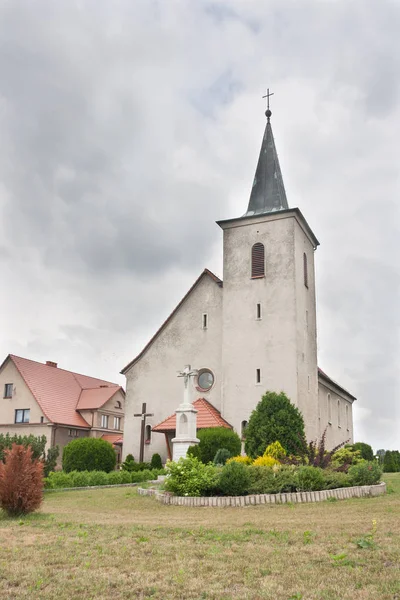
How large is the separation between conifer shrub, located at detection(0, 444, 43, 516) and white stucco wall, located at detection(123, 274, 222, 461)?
2070 cm

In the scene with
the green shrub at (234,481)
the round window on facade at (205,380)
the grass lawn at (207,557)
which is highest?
the round window on facade at (205,380)

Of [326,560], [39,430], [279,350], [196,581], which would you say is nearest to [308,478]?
[326,560]

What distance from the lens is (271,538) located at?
920 cm

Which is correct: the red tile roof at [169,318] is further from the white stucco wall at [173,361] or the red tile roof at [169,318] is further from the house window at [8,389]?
the house window at [8,389]

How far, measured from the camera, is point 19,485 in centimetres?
1279

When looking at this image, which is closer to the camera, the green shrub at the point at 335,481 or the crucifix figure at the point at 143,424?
the green shrub at the point at 335,481

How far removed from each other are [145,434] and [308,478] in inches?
774

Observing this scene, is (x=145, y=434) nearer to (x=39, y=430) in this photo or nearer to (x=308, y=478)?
(x=39, y=430)

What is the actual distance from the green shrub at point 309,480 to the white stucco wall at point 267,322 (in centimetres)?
1498

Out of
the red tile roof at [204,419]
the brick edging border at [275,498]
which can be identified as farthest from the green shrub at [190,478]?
the red tile roof at [204,419]

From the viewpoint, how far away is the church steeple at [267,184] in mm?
35000

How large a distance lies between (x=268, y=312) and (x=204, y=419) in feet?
21.6

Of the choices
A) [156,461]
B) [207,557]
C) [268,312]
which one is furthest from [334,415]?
[207,557]

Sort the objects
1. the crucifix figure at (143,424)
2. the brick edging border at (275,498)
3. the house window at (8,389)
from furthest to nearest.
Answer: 1. the house window at (8,389)
2. the crucifix figure at (143,424)
3. the brick edging border at (275,498)
